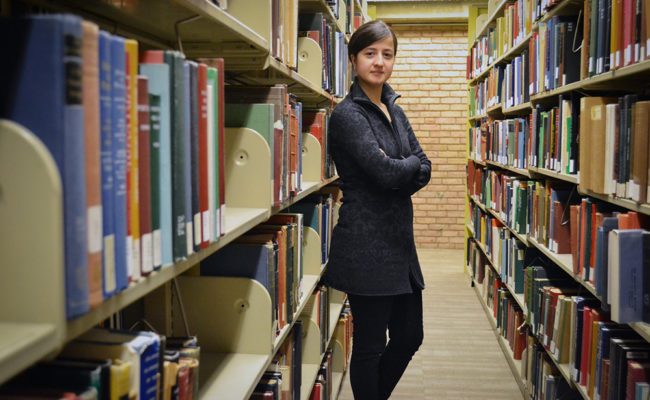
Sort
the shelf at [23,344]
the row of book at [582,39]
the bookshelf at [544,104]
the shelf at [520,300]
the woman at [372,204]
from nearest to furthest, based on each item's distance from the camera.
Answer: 1. the shelf at [23,344]
2. the row of book at [582,39]
3. the bookshelf at [544,104]
4. the woman at [372,204]
5. the shelf at [520,300]

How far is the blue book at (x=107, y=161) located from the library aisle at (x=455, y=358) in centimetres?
257

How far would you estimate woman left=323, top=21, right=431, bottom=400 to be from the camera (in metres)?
1.97

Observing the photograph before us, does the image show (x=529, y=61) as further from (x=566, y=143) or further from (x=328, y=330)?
(x=328, y=330)

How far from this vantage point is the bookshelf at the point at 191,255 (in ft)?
1.64

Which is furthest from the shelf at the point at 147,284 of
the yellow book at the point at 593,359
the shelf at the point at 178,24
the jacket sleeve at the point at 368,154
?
the yellow book at the point at 593,359

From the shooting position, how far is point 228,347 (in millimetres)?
1435

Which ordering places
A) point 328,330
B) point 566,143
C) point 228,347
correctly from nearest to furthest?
point 228,347 < point 566,143 < point 328,330

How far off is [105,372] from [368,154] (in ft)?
4.39

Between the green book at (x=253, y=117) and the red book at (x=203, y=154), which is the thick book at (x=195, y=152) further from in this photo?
the green book at (x=253, y=117)

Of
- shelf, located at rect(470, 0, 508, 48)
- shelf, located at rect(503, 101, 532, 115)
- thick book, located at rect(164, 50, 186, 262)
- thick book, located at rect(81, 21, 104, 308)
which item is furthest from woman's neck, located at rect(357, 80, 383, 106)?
shelf, located at rect(470, 0, 508, 48)

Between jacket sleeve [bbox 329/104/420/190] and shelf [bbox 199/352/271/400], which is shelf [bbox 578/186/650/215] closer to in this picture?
jacket sleeve [bbox 329/104/420/190]

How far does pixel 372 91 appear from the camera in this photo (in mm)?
2178

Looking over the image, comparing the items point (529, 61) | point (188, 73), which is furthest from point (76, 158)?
point (529, 61)

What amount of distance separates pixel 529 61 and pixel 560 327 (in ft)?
4.72
